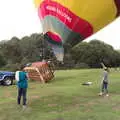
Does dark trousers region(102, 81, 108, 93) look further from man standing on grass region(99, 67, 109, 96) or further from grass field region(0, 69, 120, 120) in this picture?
grass field region(0, 69, 120, 120)

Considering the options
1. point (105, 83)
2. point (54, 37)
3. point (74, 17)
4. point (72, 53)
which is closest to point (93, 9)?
point (74, 17)

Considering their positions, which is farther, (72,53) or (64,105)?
(72,53)

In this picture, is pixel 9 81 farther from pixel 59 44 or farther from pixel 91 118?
pixel 91 118

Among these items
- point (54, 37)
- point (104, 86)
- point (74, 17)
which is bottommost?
point (104, 86)

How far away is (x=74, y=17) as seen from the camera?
66.4 ft

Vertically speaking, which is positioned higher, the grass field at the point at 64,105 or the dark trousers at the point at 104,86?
the dark trousers at the point at 104,86

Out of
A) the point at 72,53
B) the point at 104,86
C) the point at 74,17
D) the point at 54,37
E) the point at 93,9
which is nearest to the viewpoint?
the point at 93,9

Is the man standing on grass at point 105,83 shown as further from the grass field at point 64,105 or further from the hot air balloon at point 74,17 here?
the hot air balloon at point 74,17

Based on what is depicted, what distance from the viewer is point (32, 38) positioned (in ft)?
305

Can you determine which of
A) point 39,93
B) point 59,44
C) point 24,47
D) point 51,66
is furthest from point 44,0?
point 24,47

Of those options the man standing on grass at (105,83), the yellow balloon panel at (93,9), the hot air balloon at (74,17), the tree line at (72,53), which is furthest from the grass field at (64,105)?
the tree line at (72,53)

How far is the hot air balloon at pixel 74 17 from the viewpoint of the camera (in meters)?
20.0

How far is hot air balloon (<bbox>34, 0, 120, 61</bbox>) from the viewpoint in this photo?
19953 mm

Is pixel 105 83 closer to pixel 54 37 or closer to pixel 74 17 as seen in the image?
pixel 54 37
